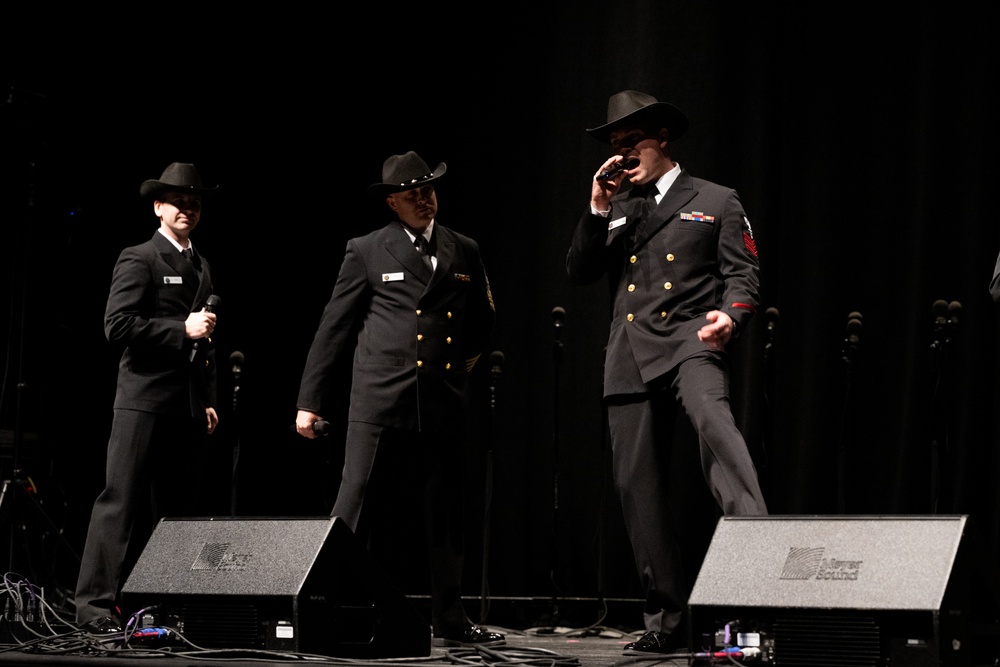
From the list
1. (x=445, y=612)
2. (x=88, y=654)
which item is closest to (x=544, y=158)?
(x=445, y=612)

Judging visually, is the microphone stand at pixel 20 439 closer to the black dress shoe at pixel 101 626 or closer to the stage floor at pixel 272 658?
the black dress shoe at pixel 101 626

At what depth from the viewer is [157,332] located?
4.35 meters

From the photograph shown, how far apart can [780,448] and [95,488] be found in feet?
11.5

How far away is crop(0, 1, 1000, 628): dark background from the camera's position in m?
4.93

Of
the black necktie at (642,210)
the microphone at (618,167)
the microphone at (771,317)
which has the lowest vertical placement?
the microphone at (771,317)

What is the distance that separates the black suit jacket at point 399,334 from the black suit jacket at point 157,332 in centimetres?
51

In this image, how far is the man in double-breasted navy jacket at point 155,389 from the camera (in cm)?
424

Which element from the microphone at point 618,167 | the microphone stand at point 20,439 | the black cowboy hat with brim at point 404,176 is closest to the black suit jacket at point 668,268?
the microphone at point 618,167

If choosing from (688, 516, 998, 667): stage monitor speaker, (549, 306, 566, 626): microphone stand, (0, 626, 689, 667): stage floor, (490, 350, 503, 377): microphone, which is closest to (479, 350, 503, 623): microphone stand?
(490, 350, 503, 377): microphone

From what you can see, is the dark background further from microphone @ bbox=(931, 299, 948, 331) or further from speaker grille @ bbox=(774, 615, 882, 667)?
speaker grille @ bbox=(774, 615, 882, 667)

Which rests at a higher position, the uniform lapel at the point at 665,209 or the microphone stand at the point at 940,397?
the uniform lapel at the point at 665,209

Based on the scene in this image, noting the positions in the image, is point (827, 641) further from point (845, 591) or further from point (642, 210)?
point (642, 210)

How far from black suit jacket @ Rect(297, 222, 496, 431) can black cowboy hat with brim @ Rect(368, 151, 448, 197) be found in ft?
0.44

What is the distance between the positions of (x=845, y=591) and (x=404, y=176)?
2.39m
